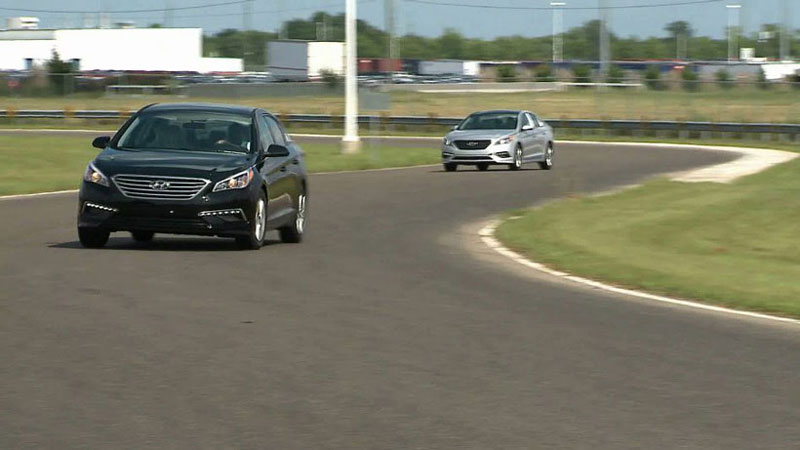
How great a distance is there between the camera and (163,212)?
15.7m

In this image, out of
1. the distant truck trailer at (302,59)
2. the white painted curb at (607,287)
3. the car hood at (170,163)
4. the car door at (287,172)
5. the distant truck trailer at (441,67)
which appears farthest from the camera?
the distant truck trailer at (441,67)

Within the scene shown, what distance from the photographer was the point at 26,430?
23.2ft

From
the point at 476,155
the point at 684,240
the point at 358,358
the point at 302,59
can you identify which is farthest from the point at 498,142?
the point at 302,59

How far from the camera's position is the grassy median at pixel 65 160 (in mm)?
30408

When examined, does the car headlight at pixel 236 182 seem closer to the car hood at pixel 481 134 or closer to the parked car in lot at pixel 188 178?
the parked car in lot at pixel 188 178

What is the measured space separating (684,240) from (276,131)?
5.07 metres

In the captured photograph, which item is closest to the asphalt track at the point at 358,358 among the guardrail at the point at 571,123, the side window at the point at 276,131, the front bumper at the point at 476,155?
the side window at the point at 276,131

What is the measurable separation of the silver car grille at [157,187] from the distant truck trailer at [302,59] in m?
88.7

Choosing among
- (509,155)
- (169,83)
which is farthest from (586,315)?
(169,83)

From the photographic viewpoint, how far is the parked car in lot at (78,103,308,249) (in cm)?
1571

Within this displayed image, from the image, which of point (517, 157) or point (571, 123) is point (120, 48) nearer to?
Answer: point (571, 123)

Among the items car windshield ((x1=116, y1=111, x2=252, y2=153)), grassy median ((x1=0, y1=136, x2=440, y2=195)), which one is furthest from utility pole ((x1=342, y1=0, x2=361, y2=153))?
car windshield ((x1=116, y1=111, x2=252, y2=153))

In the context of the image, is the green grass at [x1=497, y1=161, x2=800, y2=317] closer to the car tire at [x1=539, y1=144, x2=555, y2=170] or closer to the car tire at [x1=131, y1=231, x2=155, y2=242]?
the car tire at [x1=131, y1=231, x2=155, y2=242]

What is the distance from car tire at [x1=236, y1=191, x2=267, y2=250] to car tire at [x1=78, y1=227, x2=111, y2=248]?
141 centimetres
